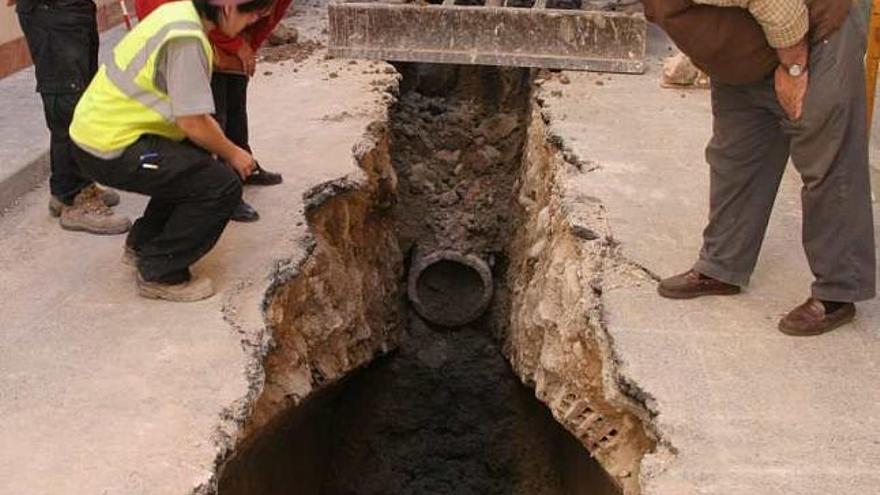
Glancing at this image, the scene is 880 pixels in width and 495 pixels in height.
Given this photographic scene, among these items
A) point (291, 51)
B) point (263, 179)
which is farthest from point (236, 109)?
point (291, 51)

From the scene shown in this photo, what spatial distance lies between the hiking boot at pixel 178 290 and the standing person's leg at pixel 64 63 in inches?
28.9

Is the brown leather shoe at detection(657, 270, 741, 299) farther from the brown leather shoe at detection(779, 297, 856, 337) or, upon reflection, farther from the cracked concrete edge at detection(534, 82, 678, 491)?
the brown leather shoe at detection(779, 297, 856, 337)

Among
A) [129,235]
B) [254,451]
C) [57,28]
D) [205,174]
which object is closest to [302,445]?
[254,451]

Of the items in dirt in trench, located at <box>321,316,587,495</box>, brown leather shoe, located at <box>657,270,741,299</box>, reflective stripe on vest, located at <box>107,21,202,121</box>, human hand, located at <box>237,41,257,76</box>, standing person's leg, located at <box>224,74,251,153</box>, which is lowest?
dirt in trench, located at <box>321,316,587,495</box>

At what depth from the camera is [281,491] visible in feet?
15.9

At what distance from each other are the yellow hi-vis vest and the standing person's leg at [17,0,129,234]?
57 centimetres

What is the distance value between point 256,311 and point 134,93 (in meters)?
0.87

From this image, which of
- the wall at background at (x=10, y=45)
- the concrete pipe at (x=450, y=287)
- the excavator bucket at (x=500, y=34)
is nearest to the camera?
the wall at background at (x=10, y=45)

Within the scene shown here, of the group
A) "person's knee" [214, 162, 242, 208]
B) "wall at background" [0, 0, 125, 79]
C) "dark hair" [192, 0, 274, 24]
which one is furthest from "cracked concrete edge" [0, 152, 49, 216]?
"dark hair" [192, 0, 274, 24]

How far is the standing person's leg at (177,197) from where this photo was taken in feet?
12.6

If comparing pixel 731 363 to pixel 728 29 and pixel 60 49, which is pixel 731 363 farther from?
pixel 60 49

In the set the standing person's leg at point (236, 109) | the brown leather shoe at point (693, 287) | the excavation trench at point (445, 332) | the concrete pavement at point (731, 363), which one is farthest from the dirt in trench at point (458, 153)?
the brown leather shoe at point (693, 287)

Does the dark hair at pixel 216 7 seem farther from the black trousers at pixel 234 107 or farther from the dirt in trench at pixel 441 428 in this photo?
the dirt in trench at pixel 441 428

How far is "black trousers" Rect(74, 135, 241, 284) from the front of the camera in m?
3.84
